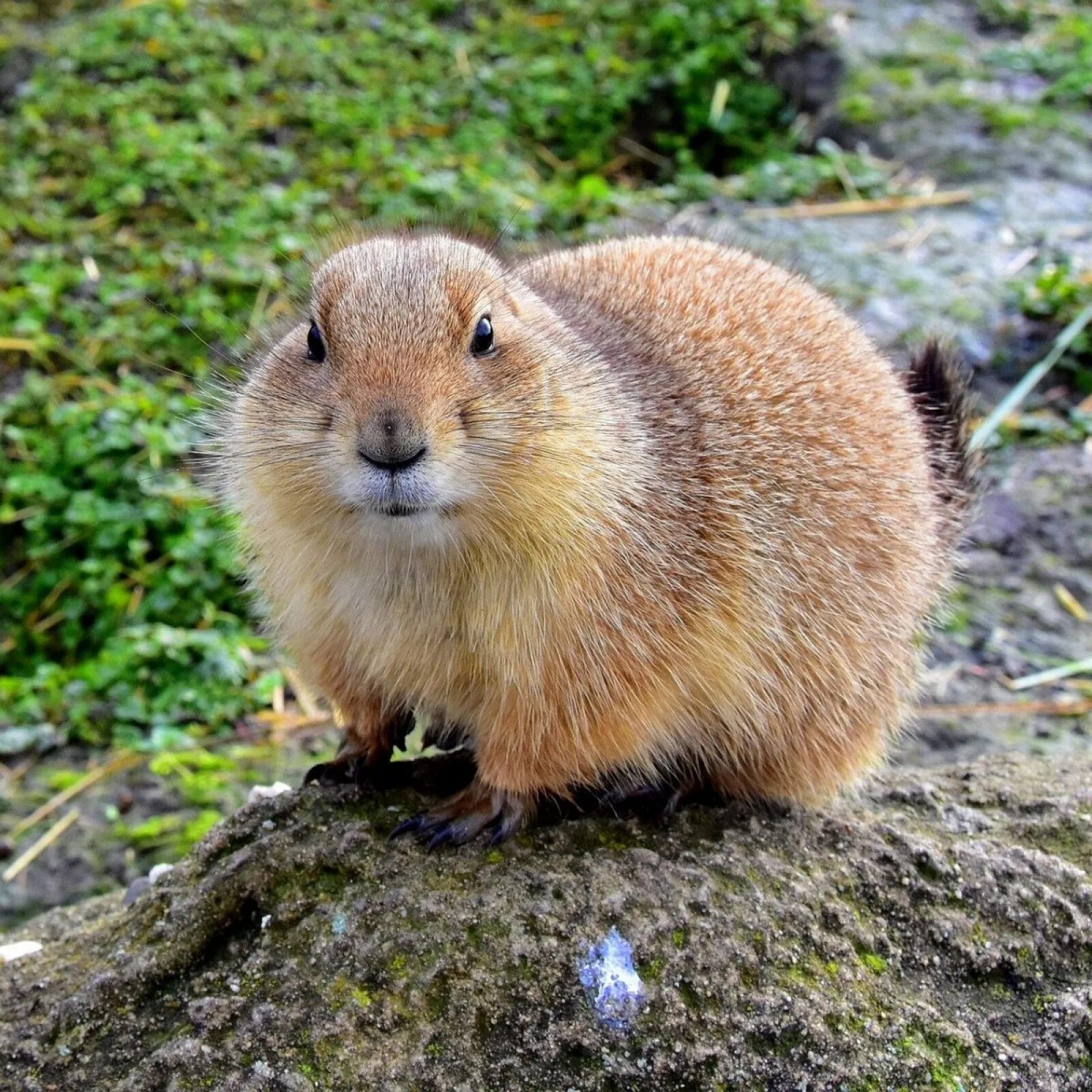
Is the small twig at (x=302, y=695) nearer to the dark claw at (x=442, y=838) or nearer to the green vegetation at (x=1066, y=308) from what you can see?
the dark claw at (x=442, y=838)

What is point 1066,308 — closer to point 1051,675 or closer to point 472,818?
point 1051,675

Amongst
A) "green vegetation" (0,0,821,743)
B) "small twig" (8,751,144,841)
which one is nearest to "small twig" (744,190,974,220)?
"green vegetation" (0,0,821,743)

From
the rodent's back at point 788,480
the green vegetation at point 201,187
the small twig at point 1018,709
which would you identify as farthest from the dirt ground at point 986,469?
the rodent's back at point 788,480

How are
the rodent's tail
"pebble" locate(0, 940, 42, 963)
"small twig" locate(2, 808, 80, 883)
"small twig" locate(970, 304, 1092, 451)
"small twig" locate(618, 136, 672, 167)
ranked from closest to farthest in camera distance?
"pebble" locate(0, 940, 42, 963) < the rodent's tail < "small twig" locate(2, 808, 80, 883) < "small twig" locate(970, 304, 1092, 451) < "small twig" locate(618, 136, 672, 167)

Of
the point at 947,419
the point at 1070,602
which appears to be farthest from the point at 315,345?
the point at 1070,602

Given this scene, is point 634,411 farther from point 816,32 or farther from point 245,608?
point 816,32

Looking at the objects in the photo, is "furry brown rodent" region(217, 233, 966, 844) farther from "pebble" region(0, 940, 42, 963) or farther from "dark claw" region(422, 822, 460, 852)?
"pebble" region(0, 940, 42, 963)

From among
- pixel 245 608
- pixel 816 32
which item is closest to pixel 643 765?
pixel 245 608
